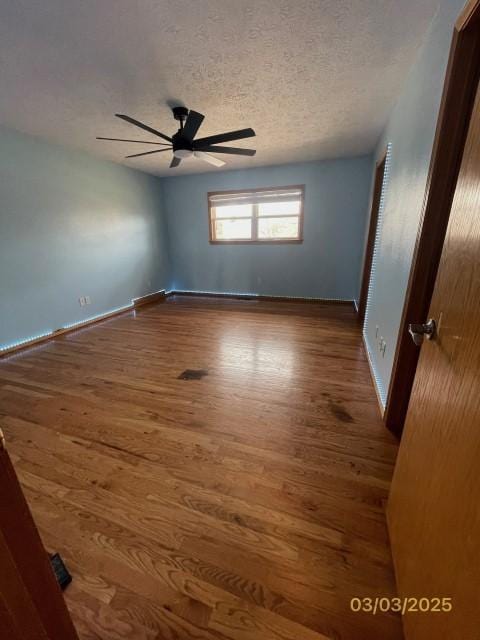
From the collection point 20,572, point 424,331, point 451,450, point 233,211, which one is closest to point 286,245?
point 233,211

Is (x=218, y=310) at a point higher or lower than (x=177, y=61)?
lower

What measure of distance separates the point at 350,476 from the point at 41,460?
1.82 meters

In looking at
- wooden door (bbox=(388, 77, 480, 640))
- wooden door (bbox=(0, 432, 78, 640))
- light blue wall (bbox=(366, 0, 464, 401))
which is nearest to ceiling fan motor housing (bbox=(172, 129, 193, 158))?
light blue wall (bbox=(366, 0, 464, 401))

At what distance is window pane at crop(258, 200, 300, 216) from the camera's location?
4.45 m

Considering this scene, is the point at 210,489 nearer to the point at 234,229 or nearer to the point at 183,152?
the point at 183,152

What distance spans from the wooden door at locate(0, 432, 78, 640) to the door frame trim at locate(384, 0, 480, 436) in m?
1.76

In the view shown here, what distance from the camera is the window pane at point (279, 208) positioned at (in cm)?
445

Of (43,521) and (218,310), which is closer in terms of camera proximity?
(43,521)

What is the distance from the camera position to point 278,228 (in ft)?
15.2

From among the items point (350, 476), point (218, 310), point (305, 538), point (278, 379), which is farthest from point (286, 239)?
point (305, 538)

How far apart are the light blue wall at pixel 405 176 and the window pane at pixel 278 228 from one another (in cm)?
216

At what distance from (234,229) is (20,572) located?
4.99 metres

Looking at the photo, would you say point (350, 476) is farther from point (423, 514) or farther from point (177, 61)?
point (177, 61)

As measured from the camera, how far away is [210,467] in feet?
4.80
